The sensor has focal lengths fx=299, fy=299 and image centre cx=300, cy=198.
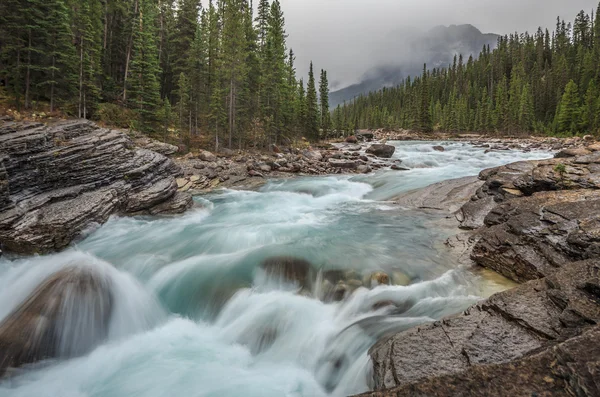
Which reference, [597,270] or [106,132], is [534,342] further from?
[106,132]

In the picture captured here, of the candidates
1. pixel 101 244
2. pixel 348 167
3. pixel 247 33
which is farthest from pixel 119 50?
pixel 101 244

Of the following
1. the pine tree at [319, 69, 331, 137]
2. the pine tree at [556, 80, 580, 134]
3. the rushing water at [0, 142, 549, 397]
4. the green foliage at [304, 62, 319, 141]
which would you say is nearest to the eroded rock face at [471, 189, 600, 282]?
the rushing water at [0, 142, 549, 397]

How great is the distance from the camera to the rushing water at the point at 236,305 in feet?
16.5

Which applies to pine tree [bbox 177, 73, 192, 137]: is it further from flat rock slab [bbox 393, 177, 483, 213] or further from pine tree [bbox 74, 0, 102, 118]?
flat rock slab [bbox 393, 177, 483, 213]

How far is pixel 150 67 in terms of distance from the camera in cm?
2886

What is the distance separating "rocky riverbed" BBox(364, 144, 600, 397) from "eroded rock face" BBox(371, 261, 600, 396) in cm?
1

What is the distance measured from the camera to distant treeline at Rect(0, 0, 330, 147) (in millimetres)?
22328

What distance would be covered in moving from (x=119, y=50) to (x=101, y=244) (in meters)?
34.8

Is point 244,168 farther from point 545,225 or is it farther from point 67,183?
point 545,225

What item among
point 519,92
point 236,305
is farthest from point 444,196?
point 519,92

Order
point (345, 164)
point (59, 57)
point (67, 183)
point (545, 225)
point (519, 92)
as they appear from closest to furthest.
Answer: point (545, 225) < point (67, 183) < point (59, 57) < point (345, 164) < point (519, 92)

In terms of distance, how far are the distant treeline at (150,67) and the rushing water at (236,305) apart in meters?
19.4

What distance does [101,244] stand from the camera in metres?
10.1

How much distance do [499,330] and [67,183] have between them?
45.7ft
